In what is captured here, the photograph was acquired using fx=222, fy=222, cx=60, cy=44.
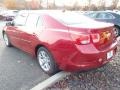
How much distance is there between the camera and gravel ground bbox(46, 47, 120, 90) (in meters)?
4.44

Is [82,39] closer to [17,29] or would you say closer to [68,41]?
[68,41]

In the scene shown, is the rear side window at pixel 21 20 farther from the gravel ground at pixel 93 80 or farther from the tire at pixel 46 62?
the gravel ground at pixel 93 80

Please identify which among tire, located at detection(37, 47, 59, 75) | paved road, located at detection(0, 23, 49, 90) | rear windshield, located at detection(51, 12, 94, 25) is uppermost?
rear windshield, located at detection(51, 12, 94, 25)

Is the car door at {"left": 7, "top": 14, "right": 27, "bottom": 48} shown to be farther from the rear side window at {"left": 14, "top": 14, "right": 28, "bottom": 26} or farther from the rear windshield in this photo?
the rear windshield

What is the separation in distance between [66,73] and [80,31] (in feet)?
3.44

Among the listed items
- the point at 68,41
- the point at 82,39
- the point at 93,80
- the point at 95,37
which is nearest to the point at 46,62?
the point at 68,41

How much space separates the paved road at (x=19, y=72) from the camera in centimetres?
469

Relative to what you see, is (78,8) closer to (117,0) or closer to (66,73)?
(117,0)

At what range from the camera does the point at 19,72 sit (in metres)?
5.39

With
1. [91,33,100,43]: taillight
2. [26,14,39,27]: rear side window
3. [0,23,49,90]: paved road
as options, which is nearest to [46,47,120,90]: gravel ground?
[0,23,49,90]: paved road

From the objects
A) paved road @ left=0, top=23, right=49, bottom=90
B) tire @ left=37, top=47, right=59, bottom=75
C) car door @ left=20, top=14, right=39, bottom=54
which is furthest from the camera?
car door @ left=20, top=14, right=39, bottom=54

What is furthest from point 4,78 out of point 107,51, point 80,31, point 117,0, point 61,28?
point 117,0

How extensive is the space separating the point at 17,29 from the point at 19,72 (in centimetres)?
167

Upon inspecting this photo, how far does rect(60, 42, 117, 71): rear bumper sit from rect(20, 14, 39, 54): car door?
144 cm
